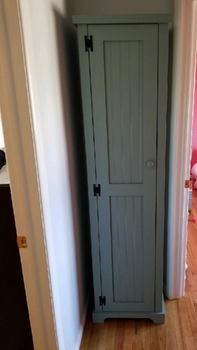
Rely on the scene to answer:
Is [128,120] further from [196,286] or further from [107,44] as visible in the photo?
[196,286]

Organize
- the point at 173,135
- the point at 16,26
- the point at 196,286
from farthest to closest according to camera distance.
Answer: the point at 196,286, the point at 173,135, the point at 16,26

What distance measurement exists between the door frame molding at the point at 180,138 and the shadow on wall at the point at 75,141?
601mm

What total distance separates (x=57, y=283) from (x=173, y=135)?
1.12 meters

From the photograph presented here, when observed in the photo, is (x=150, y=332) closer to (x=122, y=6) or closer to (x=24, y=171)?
(x=24, y=171)

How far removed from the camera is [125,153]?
1561 mm

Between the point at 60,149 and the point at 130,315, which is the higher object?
the point at 60,149

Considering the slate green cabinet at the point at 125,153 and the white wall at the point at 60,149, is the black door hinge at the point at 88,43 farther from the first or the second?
the white wall at the point at 60,149

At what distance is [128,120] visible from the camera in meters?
1.51

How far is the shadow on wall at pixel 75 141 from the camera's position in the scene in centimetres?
146

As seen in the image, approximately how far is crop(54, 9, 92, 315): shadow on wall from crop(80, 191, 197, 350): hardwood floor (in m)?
0.20

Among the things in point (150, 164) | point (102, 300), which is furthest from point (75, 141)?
point (102, 300)

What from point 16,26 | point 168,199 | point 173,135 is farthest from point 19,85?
point 168,199

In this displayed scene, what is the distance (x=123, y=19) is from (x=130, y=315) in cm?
180

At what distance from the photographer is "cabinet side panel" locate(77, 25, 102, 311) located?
1.43 meters
